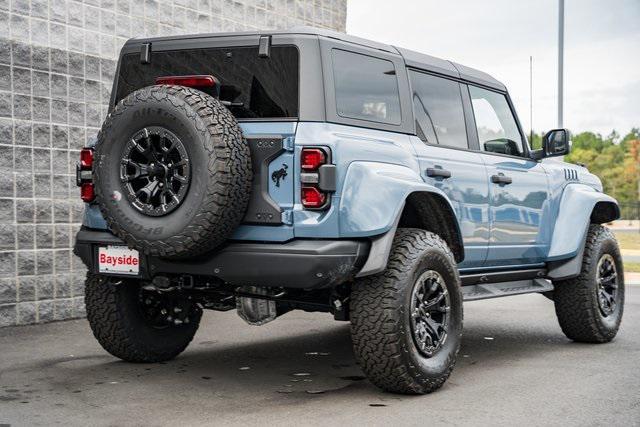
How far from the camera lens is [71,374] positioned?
639cm

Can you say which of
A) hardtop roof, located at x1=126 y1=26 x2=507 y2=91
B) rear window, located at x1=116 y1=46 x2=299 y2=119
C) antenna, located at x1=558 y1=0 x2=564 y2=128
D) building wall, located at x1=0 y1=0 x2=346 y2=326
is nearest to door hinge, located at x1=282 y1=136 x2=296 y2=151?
rear window, located at x1=116 y1=46 x2=299 y2=119

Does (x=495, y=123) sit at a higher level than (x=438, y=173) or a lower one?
higher

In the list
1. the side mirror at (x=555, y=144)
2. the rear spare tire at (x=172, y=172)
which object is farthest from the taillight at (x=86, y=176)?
the side mirror at (x=555, y=144)

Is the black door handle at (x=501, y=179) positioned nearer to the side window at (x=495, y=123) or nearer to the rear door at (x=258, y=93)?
the side window at (x=495, y=123)

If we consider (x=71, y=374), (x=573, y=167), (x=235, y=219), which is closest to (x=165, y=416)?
(x=235, y=219)

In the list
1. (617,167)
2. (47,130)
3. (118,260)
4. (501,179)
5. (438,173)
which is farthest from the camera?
(617,167)

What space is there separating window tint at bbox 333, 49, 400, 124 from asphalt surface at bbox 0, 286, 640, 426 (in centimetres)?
167

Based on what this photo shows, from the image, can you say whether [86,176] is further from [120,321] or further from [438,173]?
[438,173]

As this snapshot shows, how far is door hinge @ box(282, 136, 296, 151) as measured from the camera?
5.41m

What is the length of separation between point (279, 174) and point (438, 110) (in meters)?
1.76

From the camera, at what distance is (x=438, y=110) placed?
267 inches

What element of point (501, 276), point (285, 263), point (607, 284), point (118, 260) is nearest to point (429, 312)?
point (285, 263)

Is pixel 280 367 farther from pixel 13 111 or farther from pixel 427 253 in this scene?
pixel 13 111

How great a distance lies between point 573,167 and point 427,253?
9.91 feet
